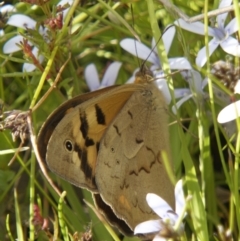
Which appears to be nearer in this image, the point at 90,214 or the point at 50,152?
A: the point at 50,152

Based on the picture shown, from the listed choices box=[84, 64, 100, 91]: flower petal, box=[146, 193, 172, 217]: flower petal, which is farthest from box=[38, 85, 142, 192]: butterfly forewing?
box=[84, 64, 100, 91]: flower petal

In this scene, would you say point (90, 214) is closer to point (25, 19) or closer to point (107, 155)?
point (107, 155)

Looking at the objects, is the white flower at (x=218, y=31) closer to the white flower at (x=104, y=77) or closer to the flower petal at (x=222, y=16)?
the flower petal at (x=222, y=16)

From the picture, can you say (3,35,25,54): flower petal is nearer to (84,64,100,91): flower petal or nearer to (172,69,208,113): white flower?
(84,64,100,91): flower petal

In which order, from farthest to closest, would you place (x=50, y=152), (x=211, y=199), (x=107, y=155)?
(x=211, y=199)
(x=107, y=155)
(x=50, y=152)

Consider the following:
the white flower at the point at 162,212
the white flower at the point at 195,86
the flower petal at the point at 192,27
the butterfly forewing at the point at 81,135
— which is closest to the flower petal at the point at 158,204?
the white flower at the point at 162,212

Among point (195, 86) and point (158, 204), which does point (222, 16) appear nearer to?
point (195, 86)

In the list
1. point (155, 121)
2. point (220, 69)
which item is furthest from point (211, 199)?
point (220, 69)
